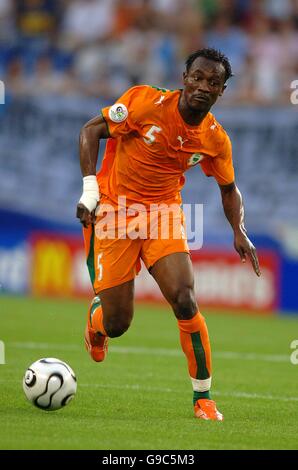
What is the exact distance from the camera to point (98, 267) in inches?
316

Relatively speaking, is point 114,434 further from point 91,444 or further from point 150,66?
point 150,66

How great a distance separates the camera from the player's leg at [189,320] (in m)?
7.29

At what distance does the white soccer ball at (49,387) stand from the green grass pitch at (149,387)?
0.10 meters

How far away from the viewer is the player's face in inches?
288

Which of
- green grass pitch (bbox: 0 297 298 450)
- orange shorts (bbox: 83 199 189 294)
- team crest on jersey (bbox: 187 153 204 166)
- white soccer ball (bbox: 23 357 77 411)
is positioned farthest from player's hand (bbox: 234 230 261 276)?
white soccer ball (bbox: 23 357 77 411)

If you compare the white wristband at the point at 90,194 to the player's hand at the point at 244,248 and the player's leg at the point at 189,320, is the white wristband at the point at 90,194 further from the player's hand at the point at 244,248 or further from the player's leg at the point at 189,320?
the player's hand at the point at 244,248

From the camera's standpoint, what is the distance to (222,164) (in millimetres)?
7859

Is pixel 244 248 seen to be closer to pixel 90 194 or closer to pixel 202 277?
pixel 90 194

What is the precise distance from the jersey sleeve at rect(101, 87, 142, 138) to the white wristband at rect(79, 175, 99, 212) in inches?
17.4

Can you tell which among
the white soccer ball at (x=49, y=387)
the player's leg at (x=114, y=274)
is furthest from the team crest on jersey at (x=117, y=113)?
the white soccer ball at (x=49, y=387)

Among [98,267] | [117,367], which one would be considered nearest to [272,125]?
[117,367]

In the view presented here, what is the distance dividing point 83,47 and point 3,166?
2703 mm

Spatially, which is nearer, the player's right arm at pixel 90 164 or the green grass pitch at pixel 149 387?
the green grass pitch at pixel 149 387

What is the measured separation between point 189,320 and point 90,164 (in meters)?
1.32
